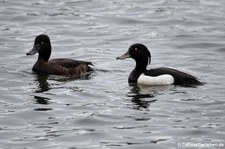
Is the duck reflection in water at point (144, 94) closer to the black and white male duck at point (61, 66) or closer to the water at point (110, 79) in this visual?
the water at point (110, 79)

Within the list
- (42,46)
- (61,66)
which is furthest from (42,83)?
(42,46)

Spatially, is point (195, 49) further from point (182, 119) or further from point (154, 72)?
point (182, 119)

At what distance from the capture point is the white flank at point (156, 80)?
16.2 metres

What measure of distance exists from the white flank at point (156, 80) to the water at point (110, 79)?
176mm

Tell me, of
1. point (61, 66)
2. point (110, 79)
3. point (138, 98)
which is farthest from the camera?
point (61, 66)

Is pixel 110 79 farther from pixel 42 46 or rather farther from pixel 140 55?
pixel 42 46

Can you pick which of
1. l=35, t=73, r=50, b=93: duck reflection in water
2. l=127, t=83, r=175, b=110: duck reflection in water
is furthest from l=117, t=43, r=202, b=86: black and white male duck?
l=35, t=73, r=50, b=93: duck reflection in water

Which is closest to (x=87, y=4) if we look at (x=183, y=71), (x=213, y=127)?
(x=183, y=71)

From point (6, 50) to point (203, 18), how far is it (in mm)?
6855

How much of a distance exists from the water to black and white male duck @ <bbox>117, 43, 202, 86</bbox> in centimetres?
21

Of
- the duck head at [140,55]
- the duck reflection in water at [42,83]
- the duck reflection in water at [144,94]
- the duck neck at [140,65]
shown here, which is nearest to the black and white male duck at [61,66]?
the duck reflection in water at [42,83]

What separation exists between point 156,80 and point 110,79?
1110mm

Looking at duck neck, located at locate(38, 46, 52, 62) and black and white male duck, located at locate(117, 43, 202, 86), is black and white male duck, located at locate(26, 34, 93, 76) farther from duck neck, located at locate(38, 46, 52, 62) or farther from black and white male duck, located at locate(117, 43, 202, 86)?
black and white male duck, located at locate(117, 43, 202, 86)

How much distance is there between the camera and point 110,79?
16906mm
